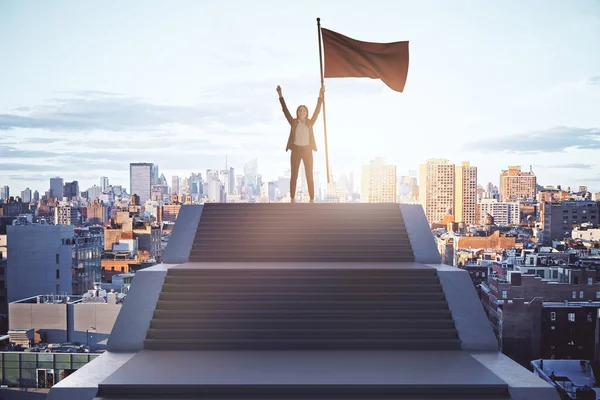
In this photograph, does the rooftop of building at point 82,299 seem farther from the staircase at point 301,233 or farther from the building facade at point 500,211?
the building facade at point 500,211

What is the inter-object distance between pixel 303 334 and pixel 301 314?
34 centimetres

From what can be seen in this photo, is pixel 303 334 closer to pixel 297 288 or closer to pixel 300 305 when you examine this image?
pixel 300 305

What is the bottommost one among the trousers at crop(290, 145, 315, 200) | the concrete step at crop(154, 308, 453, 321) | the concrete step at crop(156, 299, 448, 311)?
the concrete step at crop(154, 308, 453, 321)

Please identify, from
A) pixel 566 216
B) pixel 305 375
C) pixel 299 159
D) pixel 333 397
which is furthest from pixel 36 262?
pixel 566 216

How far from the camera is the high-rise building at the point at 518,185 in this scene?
184125 millimetres

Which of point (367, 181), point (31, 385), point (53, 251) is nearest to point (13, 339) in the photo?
point (31, 385)

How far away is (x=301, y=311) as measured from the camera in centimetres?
907

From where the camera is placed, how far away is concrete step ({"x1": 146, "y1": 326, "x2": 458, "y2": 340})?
28.6 ft

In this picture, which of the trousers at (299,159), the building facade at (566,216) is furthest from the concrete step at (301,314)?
the building facade at (566,216)

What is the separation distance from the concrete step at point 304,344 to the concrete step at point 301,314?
44 cm

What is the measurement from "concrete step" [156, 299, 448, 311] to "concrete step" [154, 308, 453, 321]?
0.23 feet

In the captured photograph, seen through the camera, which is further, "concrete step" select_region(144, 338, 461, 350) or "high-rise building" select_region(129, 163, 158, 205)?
"high-rise building" select_region(129, 163, 158, 205)

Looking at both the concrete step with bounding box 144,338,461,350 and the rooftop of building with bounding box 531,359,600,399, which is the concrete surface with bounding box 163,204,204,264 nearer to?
the concrete step with bounding box 144,338,461,350

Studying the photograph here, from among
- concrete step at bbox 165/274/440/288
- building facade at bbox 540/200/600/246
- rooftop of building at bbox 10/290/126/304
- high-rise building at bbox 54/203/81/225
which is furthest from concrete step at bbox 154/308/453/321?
high-rise building at bbox 54/203/81/225
